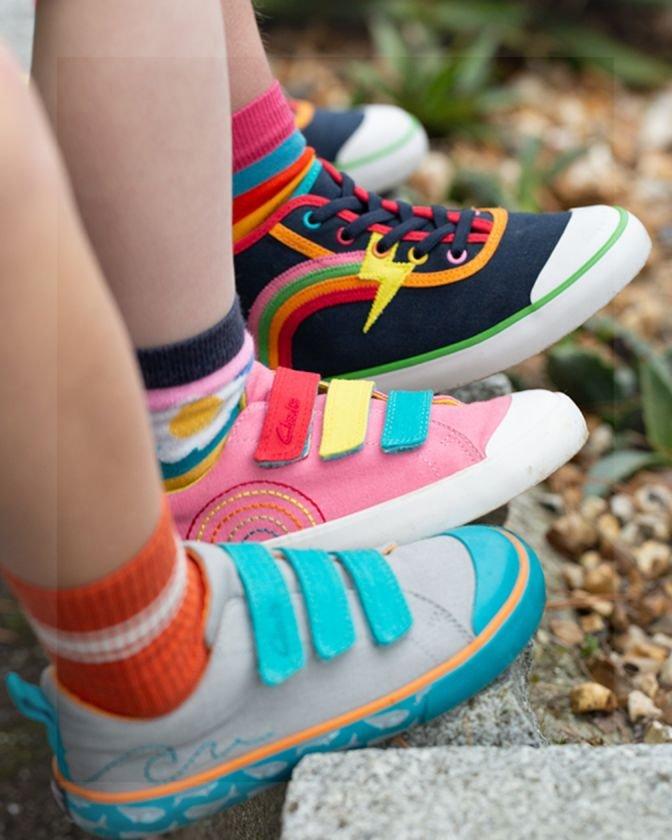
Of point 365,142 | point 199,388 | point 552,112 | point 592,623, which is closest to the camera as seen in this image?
point 199,388

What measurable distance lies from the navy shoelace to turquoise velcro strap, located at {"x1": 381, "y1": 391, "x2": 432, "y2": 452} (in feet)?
0.72

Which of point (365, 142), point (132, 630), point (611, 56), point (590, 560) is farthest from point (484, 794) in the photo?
point (611, 56)

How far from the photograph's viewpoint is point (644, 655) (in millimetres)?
1401

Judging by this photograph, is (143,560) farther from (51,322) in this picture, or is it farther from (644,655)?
(644,655)

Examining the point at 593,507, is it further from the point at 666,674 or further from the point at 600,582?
the point at 666,674

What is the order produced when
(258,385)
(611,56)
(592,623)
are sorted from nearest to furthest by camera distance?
(258,385) < (592,623) < (611,56)

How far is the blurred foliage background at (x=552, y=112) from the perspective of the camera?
1.80m

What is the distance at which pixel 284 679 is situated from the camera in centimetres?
87

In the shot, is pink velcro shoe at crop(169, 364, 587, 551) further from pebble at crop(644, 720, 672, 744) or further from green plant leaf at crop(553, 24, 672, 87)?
green plant leaf at crop(553, 24, 672, 87)

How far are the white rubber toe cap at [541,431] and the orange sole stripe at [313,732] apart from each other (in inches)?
5.2

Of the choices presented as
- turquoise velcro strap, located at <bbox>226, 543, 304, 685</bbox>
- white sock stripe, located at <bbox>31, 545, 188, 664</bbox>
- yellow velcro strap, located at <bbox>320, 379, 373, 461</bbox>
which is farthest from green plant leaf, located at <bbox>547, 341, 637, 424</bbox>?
white sock stripe, located at <bbox>31, 545, 188, 664</bbox>

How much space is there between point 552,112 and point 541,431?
2.03 meters

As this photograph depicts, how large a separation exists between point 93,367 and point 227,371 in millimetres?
276

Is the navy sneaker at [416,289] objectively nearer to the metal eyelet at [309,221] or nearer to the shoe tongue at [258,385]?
the metal eyelet at [309,221]
